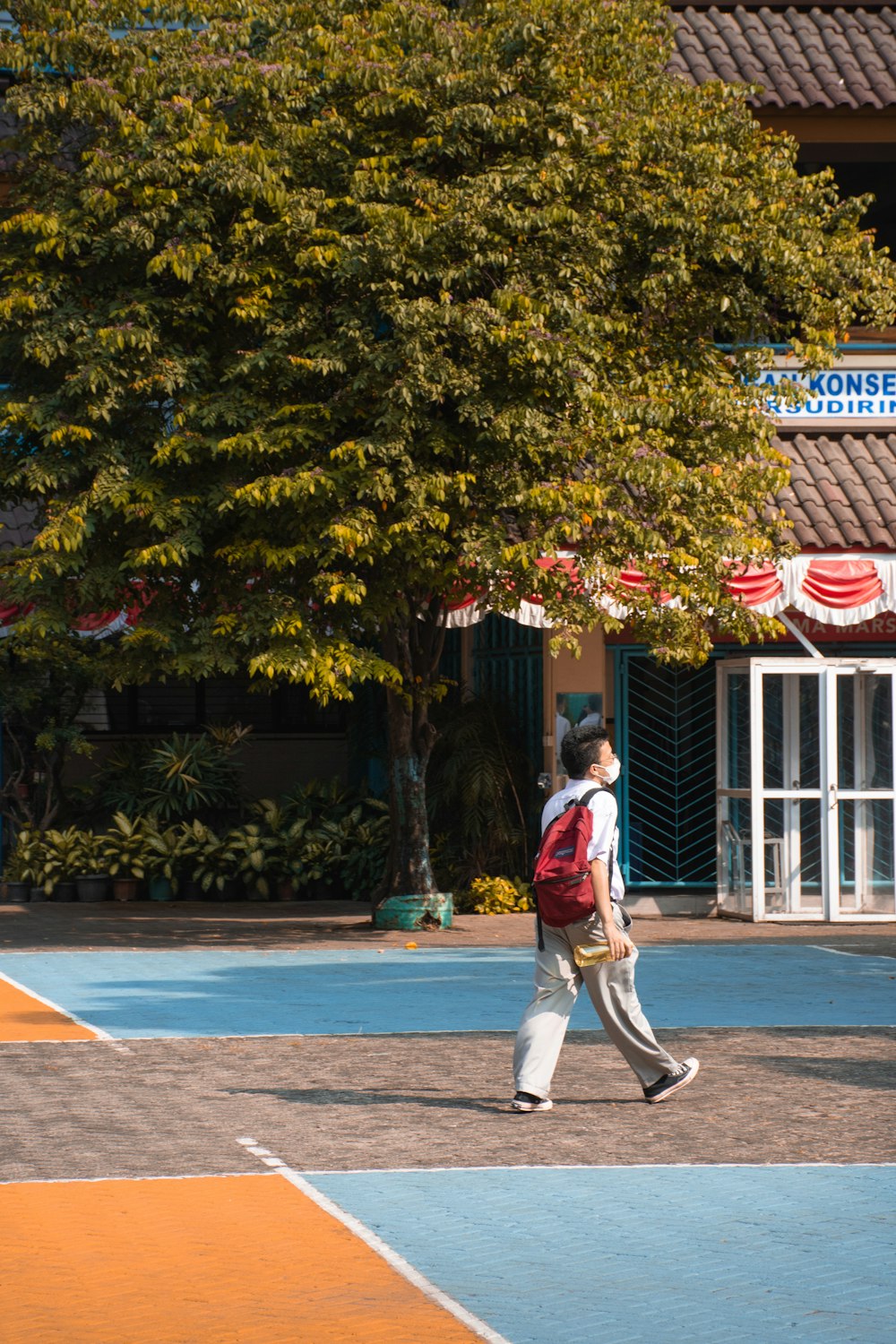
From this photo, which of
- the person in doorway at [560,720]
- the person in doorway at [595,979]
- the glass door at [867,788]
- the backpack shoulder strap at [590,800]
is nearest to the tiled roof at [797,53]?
the glass door at [867,788]

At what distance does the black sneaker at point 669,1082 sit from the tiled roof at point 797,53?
1347 centimetres

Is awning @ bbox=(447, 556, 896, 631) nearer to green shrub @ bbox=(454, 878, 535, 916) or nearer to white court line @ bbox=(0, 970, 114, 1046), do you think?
green shrub @ bbox=(454, 878, 535, 916)

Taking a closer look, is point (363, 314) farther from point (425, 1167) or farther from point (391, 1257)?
point (391, 1257)

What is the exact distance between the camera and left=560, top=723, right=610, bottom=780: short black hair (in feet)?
29.5

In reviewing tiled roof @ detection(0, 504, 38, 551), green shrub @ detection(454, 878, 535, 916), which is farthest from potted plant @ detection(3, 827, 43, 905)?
green shrub @ detection(454, 878, 535, 916)

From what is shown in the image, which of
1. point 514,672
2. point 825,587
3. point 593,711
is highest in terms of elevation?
point 825,587

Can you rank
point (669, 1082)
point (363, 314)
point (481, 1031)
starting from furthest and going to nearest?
point (363, 314)
point (481, 1031)
point (669, 1082)

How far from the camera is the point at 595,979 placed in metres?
8.90

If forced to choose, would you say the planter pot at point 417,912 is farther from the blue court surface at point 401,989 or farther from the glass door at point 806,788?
the glass door at point 806,788

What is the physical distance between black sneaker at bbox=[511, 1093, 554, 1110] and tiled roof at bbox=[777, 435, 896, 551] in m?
10.9

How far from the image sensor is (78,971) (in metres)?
14.3

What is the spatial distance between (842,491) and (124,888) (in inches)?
337

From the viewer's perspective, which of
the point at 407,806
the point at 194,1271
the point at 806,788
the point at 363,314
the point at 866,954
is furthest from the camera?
the point at 806,788

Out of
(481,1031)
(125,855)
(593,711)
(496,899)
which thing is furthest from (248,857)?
(481,1031)
